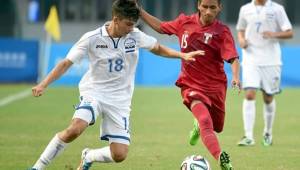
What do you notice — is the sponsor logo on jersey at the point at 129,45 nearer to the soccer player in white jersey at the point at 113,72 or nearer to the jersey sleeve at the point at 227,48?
the soccer player in white jersey at the point at 113,72

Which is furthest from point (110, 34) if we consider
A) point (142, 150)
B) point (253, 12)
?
point (253, 12)

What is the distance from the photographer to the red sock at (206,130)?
1111 cm

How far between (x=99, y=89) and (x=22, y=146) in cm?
445

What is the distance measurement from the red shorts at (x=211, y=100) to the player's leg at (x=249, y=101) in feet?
10.9

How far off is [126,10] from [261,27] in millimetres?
6162

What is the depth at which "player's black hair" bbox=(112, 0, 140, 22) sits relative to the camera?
34.5 ft

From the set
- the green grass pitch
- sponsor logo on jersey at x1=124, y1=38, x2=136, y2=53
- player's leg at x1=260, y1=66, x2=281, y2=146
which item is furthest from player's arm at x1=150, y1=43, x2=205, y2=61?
player's leg at x1=260, y1=66, x2=281, y2=146

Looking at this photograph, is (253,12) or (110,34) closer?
(110,34)

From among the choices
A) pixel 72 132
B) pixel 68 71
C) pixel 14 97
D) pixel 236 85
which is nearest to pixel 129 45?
pixel 72 132

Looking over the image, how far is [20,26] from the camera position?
50.5 meters

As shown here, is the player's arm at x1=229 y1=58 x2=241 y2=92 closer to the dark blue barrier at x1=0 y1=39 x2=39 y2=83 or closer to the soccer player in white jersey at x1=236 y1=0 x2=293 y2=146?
the soccer player in white jersey at x1=236 y1=0 x2=293 y2=146

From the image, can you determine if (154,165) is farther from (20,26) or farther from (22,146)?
(20,26)

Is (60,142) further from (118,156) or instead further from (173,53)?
(173,53)

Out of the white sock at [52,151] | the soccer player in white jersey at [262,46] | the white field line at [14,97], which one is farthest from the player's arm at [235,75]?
the white field line at [14,97]
